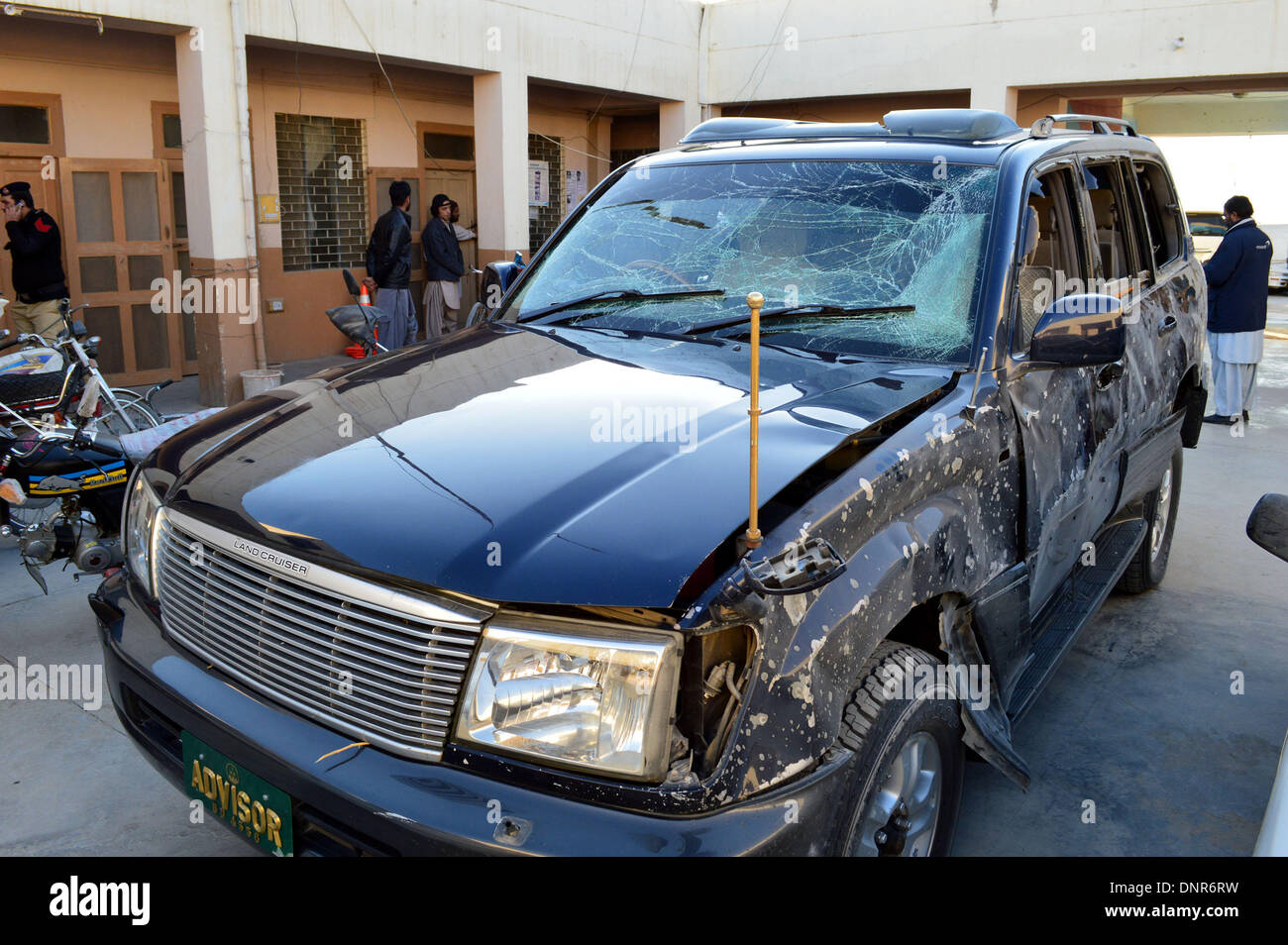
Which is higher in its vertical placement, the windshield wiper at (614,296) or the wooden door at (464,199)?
Result: the wooden door at (464,199)

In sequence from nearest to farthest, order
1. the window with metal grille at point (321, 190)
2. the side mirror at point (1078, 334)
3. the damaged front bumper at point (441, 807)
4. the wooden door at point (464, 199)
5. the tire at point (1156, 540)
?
1. the damaged front bumper at point (441, 807)
2. the side mirror at point (1078, 334)
3. the tire at point (1156, 540)
4. the window with metal grille at point (321, 190)
5. the wooden door at point (464, 199)

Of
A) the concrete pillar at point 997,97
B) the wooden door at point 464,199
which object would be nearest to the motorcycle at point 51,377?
the wooden door at point 464,199

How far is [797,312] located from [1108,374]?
1.31 m

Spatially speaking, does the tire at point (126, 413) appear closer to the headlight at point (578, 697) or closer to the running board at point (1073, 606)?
the running board at point (1073, 606)

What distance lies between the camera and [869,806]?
7.32 ft

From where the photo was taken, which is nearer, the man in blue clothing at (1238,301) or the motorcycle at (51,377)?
the motorcycle at (51,377)

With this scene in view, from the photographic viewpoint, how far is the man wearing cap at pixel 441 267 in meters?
12.6

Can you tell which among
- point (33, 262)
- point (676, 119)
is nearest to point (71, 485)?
point (33, 262)

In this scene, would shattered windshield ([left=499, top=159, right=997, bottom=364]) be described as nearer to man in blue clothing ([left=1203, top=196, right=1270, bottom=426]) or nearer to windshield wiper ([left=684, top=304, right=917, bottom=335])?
windshield wiper ([left=684, top=304, right=917, bottom=335])

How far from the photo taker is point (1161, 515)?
17.1 feet

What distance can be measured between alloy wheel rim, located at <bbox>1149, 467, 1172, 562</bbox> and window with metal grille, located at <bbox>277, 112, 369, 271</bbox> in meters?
10.2

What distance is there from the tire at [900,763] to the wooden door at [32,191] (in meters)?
9.76

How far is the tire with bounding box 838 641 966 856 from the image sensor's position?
2.21m

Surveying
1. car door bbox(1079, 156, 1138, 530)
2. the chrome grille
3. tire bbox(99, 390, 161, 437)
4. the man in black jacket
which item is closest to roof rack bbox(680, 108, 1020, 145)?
car door bbox(1079, 156, 1138, 530)
